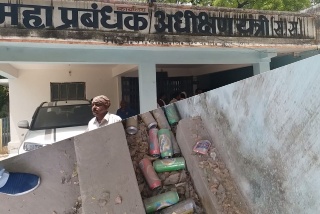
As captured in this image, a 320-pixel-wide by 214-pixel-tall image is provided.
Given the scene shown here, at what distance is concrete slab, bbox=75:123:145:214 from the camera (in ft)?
4.81

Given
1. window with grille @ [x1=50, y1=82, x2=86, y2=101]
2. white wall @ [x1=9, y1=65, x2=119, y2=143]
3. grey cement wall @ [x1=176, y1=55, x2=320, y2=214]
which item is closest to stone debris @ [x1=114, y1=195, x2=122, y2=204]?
grey cement wall @ [x1=176, y1=55, x2=320, y2=214]

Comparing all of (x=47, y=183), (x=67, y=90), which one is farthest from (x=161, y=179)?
(x=67, y=90)

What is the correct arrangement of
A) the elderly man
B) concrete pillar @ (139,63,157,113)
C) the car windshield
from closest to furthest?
the elderly man, the car windshield, concrete pillar @ (139,63,157,113)

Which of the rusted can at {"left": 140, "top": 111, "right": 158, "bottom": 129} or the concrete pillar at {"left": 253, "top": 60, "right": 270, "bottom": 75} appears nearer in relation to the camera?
the rusted can at {"left": 140, "top": 111, "right": 158, "bottom": 129}

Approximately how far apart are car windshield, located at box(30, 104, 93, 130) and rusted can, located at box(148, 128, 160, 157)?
3.40m

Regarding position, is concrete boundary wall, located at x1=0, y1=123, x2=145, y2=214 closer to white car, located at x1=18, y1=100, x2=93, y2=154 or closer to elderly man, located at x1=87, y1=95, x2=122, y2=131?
elderly man, located at x1=87, y1=95, x2=122, y2=131

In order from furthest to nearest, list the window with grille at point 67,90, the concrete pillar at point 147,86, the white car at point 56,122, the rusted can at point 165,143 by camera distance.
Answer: the window with grille at point 67,90 → the concrete pillar at point 147,86 → the white car at point 56,122 → the rusted can at point 165,143

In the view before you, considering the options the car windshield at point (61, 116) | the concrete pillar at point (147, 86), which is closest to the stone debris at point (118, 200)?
the car windshield at point (61, 116)

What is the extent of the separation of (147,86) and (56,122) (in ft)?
6.29

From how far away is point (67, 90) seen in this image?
855 cm

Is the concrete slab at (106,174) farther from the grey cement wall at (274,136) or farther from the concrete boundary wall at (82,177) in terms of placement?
the grey cement wall at (274,136)

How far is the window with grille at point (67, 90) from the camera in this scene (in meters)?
8.45

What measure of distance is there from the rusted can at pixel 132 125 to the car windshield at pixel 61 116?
11.0ft

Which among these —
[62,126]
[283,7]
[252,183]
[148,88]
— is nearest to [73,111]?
[62,126]
